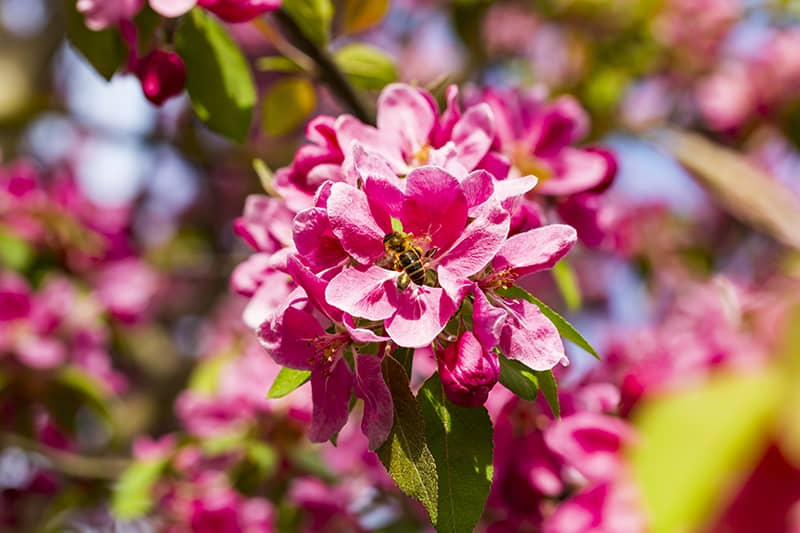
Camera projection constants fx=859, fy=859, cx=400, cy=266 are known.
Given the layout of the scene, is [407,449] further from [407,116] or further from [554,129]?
[554,129]

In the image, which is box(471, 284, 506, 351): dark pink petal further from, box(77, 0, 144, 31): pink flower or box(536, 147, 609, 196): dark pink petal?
box(77, 0, 144, 31): pink flower

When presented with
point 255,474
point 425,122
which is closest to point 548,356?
point 425,122

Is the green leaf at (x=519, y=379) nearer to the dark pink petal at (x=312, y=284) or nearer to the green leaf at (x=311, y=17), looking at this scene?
the dark pink petal at (x=312, y=284)

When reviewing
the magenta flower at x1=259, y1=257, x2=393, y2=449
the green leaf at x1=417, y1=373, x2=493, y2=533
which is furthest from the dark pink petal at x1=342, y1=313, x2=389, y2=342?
the green leaf at x1=417, y1=373, x2=493, y2=533

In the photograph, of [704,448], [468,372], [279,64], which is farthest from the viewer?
[279,64]

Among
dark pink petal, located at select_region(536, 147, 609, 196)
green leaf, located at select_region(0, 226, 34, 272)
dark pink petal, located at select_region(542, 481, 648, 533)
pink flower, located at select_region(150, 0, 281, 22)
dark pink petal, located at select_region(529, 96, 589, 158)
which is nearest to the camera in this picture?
dark pink petal, located at select_region(542, 481, 648, 533)

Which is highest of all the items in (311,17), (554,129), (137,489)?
(311,17)

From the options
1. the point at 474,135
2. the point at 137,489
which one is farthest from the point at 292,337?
the point at 137,489

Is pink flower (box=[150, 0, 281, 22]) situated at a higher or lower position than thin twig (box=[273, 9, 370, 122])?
higher
